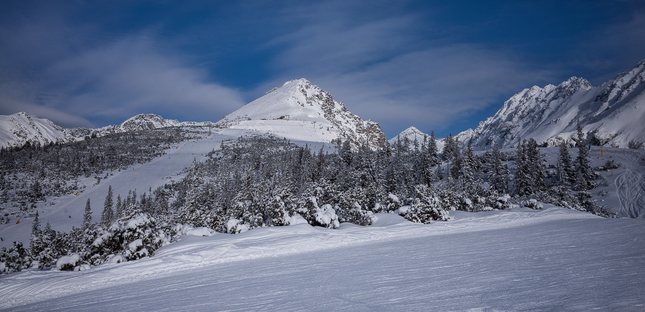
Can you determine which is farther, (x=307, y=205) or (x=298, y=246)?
(x=307, y=205)

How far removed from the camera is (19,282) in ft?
30.8

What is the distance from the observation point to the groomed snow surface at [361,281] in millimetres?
4328

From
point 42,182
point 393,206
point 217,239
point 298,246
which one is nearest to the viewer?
point 298,246

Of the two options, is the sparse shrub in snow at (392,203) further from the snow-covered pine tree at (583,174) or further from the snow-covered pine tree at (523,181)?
the snow-covered pine tree at (583,174)

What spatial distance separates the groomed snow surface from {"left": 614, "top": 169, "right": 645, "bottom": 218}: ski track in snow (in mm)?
41799

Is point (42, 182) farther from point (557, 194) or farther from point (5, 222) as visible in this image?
point (557, 194)

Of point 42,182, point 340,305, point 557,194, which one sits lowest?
point 557,194

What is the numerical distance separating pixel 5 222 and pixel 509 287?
91067 millimetres

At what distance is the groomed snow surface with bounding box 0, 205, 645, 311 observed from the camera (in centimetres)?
433

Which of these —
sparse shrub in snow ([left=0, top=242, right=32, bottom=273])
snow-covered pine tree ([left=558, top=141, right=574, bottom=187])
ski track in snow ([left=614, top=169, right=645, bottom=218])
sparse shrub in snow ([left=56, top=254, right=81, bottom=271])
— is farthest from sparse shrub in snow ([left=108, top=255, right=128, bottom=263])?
snow-covered pine tree ([left=558, top=141, right=574, bottom=187])

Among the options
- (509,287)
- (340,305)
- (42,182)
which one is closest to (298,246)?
(340,305)

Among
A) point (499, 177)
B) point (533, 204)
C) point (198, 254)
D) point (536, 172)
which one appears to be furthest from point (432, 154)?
point (198, 254)

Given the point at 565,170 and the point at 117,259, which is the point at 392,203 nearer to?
the point at 117,259

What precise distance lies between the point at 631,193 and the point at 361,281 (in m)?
58.1
